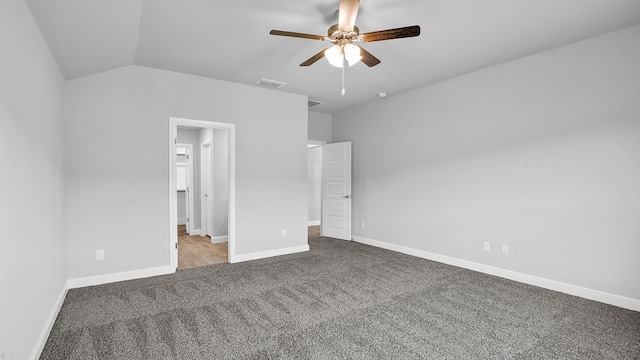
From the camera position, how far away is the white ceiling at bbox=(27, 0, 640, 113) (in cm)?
252

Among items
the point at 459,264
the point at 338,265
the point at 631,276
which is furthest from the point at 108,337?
the point at 631,276

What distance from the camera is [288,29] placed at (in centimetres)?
296

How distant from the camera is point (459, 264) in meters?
4.42

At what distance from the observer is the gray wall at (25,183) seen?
67.5 inches

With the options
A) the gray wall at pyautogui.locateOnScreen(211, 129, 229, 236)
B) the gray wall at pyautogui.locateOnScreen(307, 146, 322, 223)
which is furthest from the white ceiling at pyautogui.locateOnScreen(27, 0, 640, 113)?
the gray wall at pyautogui.locateOnScreen(307, 146, 322, 223)

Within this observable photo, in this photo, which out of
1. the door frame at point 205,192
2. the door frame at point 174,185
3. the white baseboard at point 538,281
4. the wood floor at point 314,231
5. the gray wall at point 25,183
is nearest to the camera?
the gray wall at point 25,183

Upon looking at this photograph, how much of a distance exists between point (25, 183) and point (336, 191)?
492 centimetres

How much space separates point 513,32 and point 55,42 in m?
4.28

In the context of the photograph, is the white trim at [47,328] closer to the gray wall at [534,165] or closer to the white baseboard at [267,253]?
the white baseboard at [267,253]

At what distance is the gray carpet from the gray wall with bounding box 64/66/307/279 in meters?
0.52

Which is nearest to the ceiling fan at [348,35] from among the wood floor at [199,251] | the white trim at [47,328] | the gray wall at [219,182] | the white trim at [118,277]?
the white trim at [47,328]

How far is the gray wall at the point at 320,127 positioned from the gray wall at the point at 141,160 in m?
1.61

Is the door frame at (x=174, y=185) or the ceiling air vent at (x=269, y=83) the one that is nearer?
the door frame at (x=174, y=185)

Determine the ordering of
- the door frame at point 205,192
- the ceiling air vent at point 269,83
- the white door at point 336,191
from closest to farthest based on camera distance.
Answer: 1. the ceiling air vent at point 269,83
2. the white door at point 336,191
3. the door frame at point 205,192
